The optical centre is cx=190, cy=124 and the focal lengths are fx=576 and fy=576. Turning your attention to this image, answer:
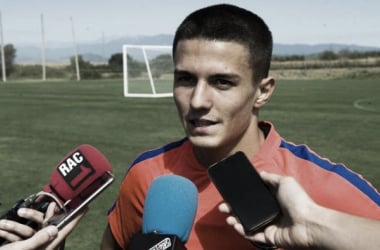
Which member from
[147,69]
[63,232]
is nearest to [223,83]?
[63,232]

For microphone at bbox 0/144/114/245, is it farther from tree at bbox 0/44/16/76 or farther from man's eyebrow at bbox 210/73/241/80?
tree at bbox 0/44/16/76

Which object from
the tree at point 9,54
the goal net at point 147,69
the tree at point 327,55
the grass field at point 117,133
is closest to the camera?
the grass field at point 117,133

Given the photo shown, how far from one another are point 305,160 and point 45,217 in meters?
1.17

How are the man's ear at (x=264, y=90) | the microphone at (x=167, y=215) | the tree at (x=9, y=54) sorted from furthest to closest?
the tree at (x=9, y=54)
the man's ear at (x=264, y=90)
the microphone at (x=167, y=215)

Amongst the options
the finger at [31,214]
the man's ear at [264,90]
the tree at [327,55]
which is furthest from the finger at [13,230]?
the tree at [327,55]

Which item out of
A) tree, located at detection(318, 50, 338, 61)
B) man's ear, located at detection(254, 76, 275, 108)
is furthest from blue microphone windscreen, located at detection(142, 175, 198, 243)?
tree, located at detection(318, 50, 338, 61)

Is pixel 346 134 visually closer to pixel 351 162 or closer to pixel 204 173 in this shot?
pixel 351 162

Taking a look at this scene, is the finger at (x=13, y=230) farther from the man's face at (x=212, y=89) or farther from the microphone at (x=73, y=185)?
the man's face at (x=212, y=89)

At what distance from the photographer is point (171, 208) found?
85.0 inches

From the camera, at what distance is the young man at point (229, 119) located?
241cm

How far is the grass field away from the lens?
7.30 meters

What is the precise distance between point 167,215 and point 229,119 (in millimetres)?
563

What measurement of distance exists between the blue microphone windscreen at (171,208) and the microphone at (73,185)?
0.62ft

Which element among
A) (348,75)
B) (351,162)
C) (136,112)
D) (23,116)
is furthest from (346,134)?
(348,75)
